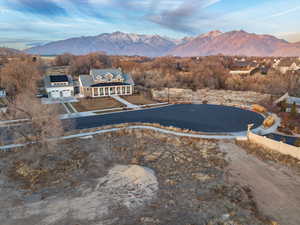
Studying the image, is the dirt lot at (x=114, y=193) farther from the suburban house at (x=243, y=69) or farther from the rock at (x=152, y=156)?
the suburban house at (x=243, y=69)

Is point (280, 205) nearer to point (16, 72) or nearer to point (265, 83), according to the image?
point (265, 83)

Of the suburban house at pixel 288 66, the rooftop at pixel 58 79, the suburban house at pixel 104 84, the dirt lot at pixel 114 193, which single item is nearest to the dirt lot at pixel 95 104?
the suburban house at pixel 104 84

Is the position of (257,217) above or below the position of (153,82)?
below

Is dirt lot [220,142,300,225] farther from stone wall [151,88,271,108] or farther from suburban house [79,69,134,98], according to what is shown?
suburban house [79,69,134,98]

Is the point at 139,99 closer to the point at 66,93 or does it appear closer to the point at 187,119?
the point at 187,119

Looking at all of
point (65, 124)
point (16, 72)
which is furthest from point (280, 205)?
point (16, 72)

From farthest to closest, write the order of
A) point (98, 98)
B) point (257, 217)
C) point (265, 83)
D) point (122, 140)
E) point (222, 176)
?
point (265, 83) < point (98, 98) < point (122, 140) < point (222, 176) < point (257, 217)
